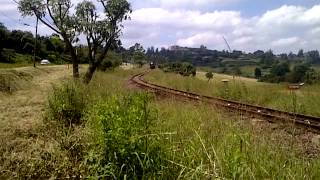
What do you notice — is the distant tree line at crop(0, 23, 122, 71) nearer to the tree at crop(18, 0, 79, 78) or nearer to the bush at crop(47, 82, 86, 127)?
the tree at crop(18, 0, 79, 78)

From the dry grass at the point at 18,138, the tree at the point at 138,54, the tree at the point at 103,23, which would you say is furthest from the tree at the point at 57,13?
the tree at the point at 138,54

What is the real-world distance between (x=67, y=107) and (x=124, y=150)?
13.7 feet

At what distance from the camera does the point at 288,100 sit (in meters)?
16.7

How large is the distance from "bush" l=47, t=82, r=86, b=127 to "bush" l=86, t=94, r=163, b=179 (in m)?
3.16

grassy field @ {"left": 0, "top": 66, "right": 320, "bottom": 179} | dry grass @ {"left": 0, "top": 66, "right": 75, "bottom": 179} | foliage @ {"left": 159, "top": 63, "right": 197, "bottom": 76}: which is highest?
grassy field @ {"left": 0, "top": 66, "right": 320, "bottom": 179}

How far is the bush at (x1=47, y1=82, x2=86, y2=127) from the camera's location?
8641mm

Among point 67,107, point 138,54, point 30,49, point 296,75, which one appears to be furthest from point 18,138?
point 138,54

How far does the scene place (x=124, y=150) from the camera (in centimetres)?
492

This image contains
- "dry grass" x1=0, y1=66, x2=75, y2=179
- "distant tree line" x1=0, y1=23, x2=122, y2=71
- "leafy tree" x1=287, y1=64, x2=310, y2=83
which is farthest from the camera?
"distant tree line" x1=0, y1=23, x2=122, y2=71

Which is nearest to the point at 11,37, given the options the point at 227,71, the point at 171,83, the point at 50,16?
the point at 50,16

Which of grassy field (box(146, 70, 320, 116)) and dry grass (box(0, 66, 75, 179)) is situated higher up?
dry grass (box(0, 66, 75, 179))

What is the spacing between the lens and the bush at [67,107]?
864 cm

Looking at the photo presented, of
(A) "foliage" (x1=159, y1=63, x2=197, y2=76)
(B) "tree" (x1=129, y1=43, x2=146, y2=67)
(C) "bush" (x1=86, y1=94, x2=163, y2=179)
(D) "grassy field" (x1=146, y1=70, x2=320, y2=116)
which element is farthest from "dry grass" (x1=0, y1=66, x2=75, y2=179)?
(B) "tree" (x1=129, y1=43, x2=146, y2=67)

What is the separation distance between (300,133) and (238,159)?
5.16m
